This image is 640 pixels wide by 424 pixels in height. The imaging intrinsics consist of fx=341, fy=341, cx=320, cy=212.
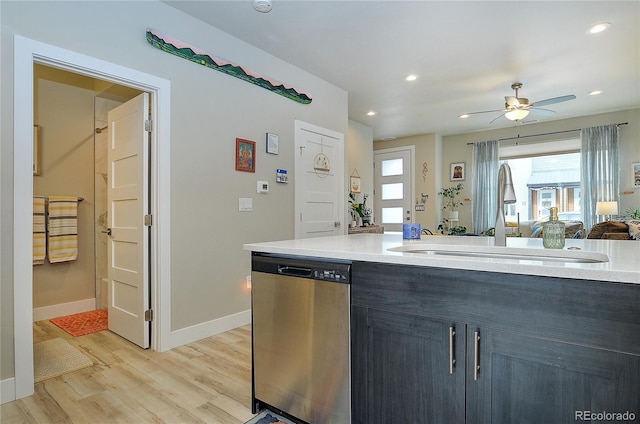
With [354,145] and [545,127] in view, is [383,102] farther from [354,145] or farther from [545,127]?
[545,127]

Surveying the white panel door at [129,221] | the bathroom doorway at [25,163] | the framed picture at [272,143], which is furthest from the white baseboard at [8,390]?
the framed picture at [272,143]

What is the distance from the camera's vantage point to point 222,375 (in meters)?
2.21

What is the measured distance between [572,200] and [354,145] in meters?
3.99

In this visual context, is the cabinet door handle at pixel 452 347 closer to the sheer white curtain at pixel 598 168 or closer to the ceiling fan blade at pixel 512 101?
the ceiling fan blade at pixel 512 101

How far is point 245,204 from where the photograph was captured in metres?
3.25

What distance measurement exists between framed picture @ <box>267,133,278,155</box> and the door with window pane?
14.9ft

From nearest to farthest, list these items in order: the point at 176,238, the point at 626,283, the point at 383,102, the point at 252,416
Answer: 1. the point at 626,283
2. the point at 252,416
3. the point at 176,238
4. the point at 383,102

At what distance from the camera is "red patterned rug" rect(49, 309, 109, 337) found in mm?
3050

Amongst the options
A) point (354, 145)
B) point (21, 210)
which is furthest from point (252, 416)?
point (354, 145)

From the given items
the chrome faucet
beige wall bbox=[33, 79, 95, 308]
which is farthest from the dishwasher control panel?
beige wall bbox=[33, 79, 95, 308]

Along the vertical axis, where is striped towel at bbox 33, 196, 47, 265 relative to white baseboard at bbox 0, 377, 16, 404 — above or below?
above

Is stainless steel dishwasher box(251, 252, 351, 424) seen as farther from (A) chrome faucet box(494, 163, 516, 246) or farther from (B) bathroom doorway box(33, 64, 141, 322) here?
(B) bathroom doorway box(33, 64, 141, 322)

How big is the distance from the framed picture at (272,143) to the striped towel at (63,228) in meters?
2.12

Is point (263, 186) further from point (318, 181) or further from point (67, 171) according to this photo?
point (67, 171)
